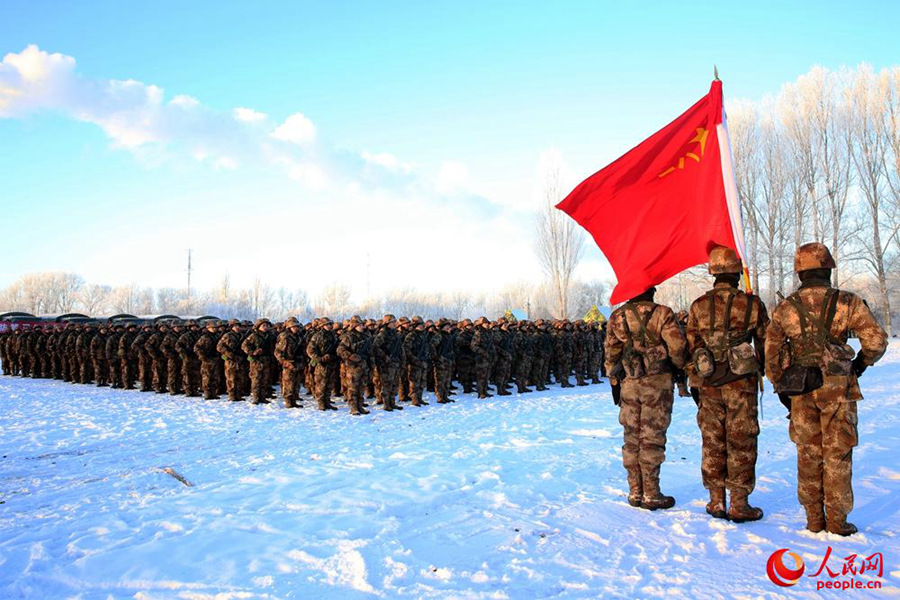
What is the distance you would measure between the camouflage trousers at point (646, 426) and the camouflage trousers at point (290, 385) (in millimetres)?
8214

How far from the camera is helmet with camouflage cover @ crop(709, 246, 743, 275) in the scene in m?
4.82

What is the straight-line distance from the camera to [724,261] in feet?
15.9

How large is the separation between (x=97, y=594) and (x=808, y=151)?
36081mm

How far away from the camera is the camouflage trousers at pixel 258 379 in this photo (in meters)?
12.4

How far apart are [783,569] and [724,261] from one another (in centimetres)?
234

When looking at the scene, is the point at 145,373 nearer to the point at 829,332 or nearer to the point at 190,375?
the point at 190,375

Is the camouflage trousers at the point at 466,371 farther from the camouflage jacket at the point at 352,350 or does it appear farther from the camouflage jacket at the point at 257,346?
the camouflage jacket at the point at 257,346

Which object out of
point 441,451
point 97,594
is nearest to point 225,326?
point 441,451

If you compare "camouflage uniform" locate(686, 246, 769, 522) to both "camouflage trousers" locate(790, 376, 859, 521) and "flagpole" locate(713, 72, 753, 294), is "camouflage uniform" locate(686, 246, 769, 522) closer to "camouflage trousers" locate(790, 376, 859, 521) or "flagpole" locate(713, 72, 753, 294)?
"flagpole" locate(713, 72, 753, 294)

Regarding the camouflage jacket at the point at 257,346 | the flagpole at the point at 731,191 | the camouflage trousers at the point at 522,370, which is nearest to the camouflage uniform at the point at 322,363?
the camouflage jacket at the point at 257,346

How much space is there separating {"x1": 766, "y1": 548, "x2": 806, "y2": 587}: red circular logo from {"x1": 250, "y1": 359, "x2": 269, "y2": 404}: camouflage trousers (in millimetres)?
10531

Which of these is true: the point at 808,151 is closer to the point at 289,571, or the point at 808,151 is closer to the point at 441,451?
the point at 441,451

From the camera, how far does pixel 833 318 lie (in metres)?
4.15

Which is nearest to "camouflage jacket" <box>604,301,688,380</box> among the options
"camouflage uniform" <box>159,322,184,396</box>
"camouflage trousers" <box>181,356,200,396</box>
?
"camouflage trousers" <box>181,356,200,396</box>
